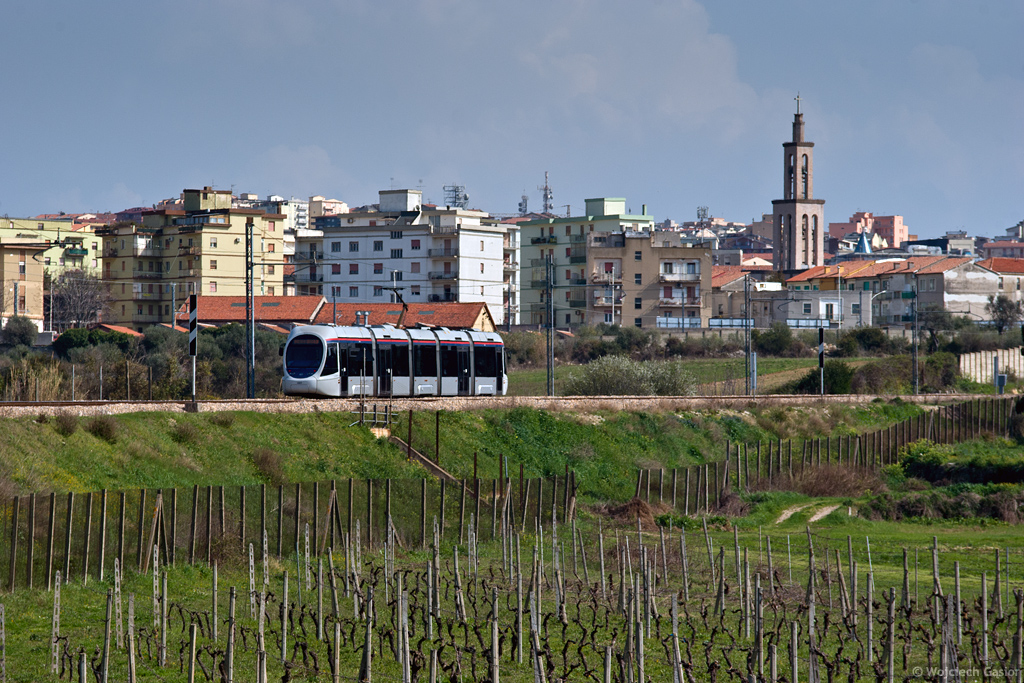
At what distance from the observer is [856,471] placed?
4578cm

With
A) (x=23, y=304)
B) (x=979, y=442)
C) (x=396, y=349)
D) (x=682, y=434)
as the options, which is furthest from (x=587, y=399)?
(x=23, y=304)

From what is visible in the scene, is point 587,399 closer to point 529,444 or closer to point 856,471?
point 529,444

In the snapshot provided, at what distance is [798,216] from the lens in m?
146

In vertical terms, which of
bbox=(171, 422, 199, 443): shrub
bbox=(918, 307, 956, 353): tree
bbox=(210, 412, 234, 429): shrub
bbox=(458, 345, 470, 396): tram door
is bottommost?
bbox=(171, 422, 199, 443): shrub

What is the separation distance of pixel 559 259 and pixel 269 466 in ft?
284

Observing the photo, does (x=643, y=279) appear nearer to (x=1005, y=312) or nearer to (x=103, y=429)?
(x=1005, y=312)

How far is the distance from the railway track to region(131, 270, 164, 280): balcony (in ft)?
202

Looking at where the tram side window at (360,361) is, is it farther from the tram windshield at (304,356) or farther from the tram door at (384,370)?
the tram windshield at (304,356)

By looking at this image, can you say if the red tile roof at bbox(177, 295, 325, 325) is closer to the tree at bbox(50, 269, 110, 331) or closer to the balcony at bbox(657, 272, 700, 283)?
the tree at bbox(50, 269, 110, 331)

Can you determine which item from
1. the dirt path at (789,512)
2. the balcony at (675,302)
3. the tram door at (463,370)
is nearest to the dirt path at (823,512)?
the dirt path at (789,512)

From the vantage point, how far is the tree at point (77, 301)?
10262 cm

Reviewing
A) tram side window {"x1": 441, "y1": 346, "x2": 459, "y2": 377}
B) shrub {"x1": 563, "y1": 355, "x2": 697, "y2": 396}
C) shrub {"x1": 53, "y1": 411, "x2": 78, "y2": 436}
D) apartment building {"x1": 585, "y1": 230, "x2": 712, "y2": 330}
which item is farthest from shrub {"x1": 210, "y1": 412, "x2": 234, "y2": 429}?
apartment building {"x1": 585, "y1": 230, "x2": 712, "y2": 330}

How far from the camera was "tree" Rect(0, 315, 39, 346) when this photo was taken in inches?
3054

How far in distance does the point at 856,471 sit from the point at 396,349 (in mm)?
17326
